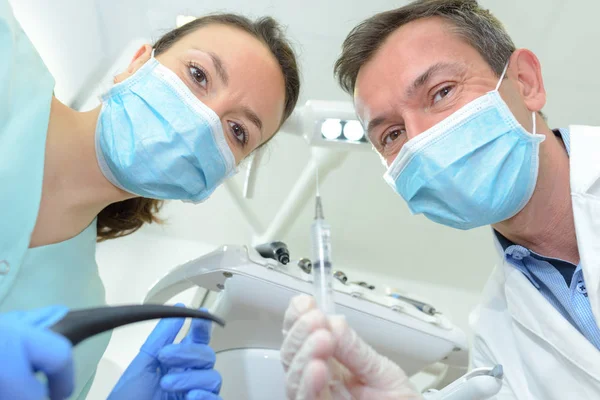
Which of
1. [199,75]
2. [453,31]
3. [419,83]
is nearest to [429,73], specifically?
[419,83]

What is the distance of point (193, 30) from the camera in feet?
3.84

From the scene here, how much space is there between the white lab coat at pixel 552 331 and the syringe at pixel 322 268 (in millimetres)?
636

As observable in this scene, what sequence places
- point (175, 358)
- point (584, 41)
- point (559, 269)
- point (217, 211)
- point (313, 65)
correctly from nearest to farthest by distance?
point (175, 358), point (559, 269), point (584, 41), point (313, 65), point (217, 211)

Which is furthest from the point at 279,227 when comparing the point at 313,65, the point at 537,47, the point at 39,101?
the point at 537,47

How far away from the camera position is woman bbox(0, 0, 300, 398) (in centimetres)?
91

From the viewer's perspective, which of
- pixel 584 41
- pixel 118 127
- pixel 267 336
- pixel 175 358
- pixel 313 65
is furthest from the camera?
pixel 313 65

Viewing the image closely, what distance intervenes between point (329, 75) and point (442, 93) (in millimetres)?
764

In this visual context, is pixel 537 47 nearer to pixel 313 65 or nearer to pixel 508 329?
pixel 313 65

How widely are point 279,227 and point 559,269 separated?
89 cm

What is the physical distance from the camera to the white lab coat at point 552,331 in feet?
3.32

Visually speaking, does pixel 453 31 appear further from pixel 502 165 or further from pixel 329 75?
pixel 329 75

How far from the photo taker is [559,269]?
1126 millimetres

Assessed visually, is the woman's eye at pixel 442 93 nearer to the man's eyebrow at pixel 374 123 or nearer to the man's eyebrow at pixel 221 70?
the man's eyebrow at pixel 374 123

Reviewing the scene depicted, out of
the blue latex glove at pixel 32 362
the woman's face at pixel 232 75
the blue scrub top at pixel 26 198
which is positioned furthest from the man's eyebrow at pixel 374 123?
the blue latex glove at pixel 32 362
